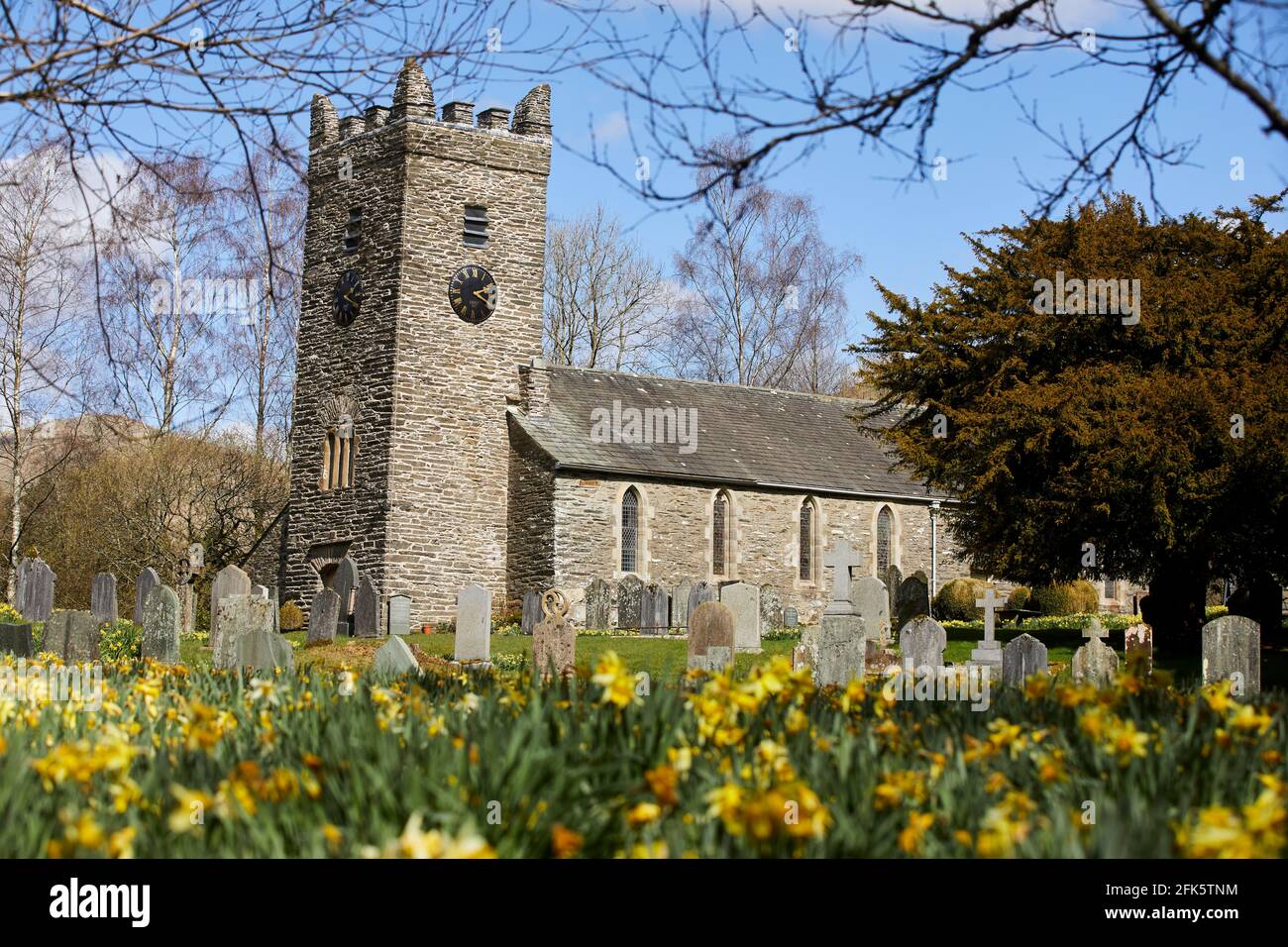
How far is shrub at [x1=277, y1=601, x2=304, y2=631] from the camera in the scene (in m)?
30.9

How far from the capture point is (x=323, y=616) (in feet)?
83.6

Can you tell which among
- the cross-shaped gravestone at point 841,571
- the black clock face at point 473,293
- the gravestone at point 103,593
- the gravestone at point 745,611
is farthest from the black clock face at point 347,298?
the cross-shaped gravestone at point 841,571

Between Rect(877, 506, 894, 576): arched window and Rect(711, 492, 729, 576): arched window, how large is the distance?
5.27 metres

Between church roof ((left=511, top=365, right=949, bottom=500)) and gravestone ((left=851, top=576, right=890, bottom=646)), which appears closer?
gravestone ((left=851, top=576, right=890, bottom=646))

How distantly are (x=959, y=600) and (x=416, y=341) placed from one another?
15489 mm

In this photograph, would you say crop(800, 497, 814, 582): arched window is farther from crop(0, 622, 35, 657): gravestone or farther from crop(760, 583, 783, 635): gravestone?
crop(0, 622, 35, 657): gravestone

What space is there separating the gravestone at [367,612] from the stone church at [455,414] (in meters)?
1.04

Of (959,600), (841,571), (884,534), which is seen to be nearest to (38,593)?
(841,571)

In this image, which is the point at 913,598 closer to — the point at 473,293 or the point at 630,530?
the point at 630,530

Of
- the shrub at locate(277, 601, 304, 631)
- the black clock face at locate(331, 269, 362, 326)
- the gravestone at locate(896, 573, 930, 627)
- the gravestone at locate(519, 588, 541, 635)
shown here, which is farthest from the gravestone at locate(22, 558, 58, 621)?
the gravestone at locate(896, 573, 930, 627)
